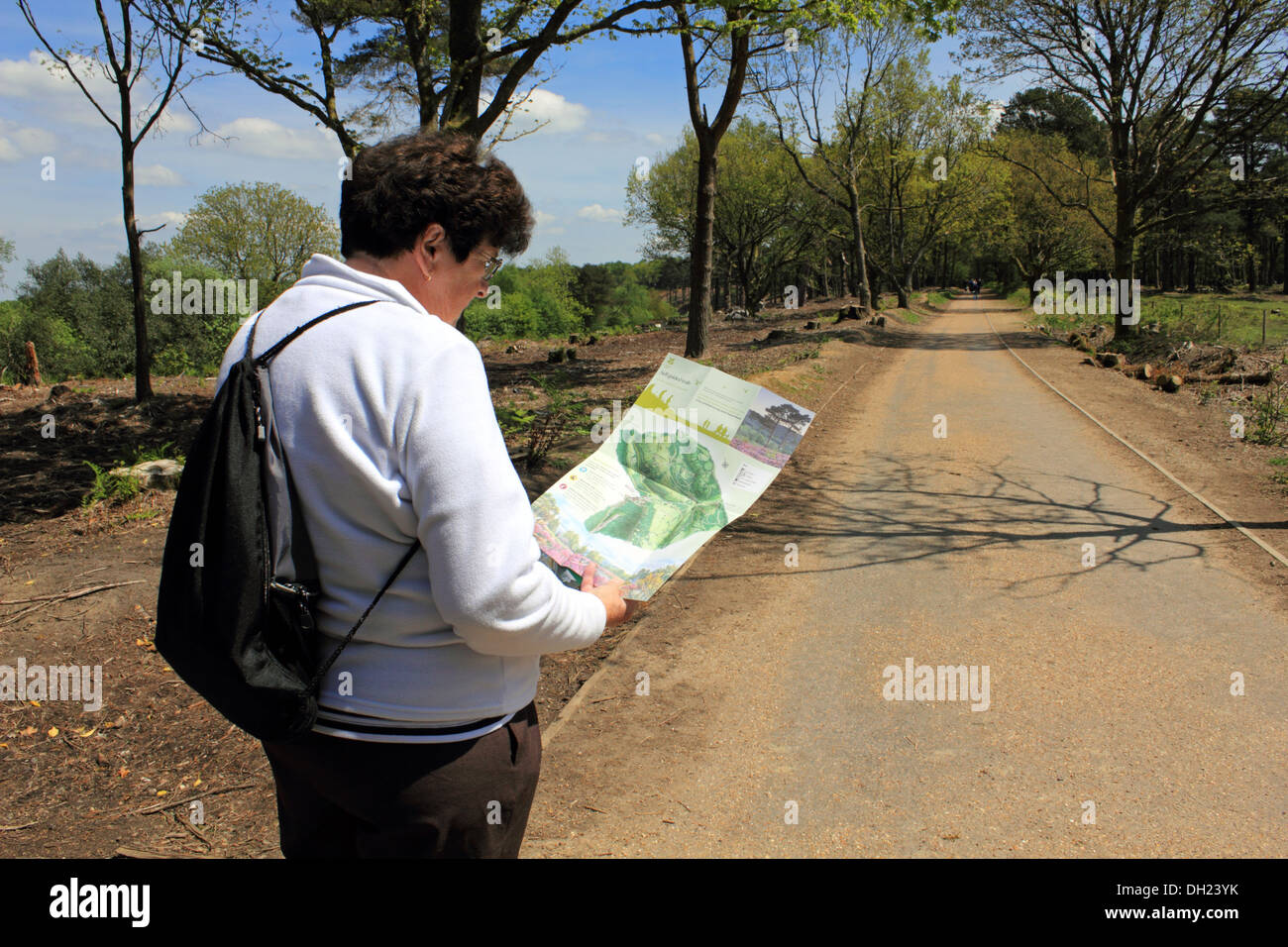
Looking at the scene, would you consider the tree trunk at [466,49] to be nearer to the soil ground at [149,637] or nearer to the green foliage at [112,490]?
the soil ground at [149,637]

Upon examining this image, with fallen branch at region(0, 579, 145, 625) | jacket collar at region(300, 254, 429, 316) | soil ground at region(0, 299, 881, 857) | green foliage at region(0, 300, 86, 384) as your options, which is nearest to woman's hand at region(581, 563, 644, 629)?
jacket collar at region(300, 254, 429, 316)

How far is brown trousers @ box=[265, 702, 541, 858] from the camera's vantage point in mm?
1599

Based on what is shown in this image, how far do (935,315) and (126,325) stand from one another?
1478 inches

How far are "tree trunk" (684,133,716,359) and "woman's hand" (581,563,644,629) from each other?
14836mm

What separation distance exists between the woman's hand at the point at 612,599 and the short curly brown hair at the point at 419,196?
2.47ft

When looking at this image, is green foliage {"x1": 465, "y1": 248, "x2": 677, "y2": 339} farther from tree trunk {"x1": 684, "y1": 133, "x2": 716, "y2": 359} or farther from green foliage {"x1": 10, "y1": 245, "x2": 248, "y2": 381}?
tree trunk {"x1": 684, "y1": 133, "x2": 716, "y2": 359}

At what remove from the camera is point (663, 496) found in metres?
2.21

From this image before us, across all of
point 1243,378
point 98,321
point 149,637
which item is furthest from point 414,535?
point 98,321

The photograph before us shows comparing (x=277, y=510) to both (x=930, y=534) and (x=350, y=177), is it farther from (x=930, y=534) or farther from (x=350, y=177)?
(x=930, y=534)

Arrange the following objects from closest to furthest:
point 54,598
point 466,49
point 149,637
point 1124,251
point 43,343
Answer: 1. point 149,637
2. point 54,598
3. point 466,49
4. point 1124,251
5. point 43,343

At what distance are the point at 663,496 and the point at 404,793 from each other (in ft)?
3.14

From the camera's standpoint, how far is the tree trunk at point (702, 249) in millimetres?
16594

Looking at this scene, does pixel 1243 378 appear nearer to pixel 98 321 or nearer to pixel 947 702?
pixel 947 702
